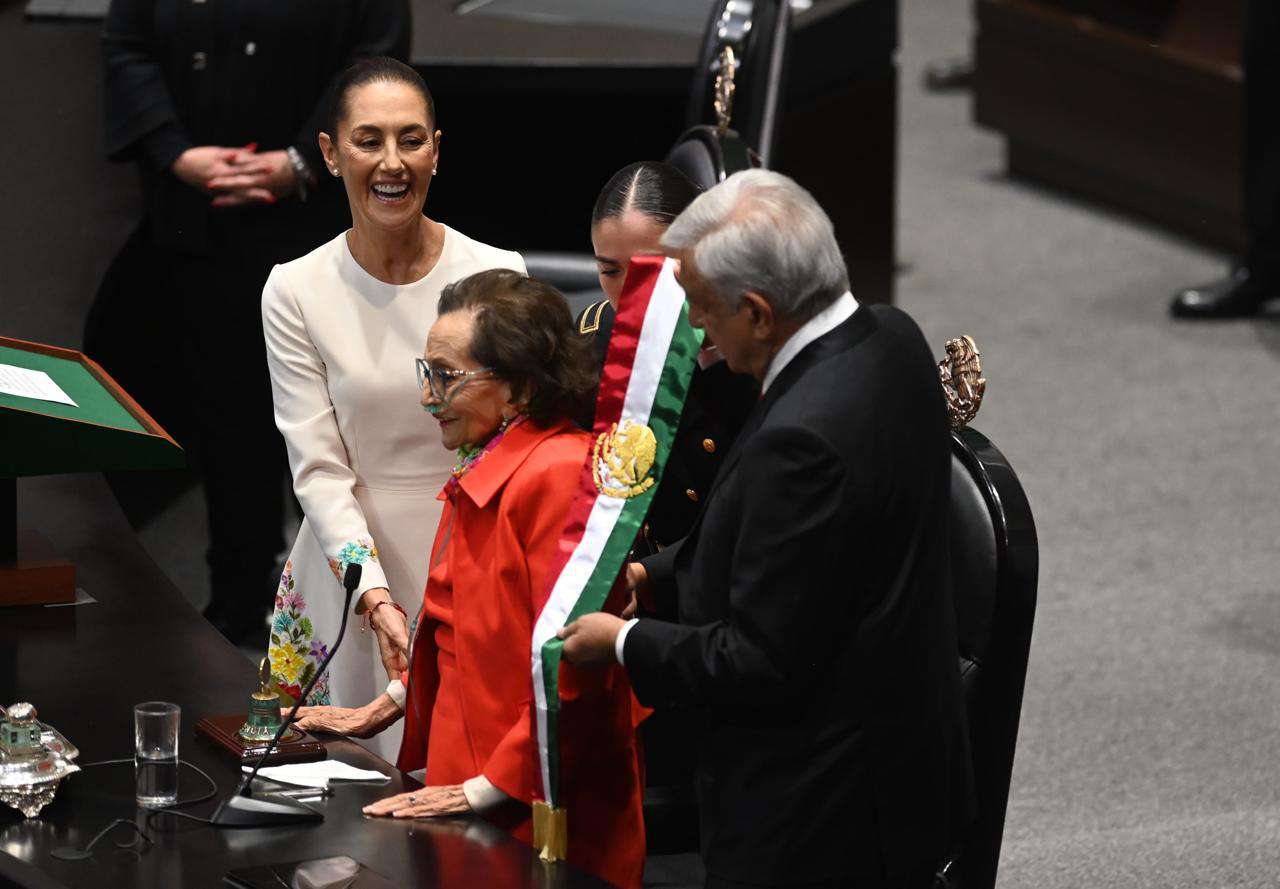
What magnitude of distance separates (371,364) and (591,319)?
32 cm

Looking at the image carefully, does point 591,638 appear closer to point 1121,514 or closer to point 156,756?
point 156,756

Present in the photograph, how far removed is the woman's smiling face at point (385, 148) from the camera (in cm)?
253

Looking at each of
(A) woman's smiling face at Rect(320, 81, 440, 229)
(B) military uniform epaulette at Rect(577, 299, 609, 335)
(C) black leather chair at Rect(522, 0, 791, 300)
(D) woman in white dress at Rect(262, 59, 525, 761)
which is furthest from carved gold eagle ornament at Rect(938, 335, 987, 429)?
(C) black leather chair at Rect(522, 0, 791, 300)

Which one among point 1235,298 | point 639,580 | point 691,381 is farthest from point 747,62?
point 1235,298

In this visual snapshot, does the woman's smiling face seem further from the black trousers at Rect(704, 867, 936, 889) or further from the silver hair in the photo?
the black trousers at Rect(704, 867, 936, 889)

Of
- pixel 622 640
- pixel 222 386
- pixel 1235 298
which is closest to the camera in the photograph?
pixel 622 640

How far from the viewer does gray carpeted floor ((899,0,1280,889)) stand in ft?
12.3

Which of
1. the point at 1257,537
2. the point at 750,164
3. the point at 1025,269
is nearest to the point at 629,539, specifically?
the point at 750,164

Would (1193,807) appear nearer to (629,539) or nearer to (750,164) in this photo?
(750,164)

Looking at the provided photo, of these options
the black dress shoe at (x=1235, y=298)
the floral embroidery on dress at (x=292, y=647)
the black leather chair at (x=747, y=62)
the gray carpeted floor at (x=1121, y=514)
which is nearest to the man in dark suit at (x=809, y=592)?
the floral embroidery on dress at (x=292, y=647)

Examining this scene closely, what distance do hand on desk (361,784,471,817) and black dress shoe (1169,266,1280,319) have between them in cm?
528

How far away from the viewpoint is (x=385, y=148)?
99.6 inches

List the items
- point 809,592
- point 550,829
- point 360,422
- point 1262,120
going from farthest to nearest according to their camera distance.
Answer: point 1262,120, point 360,422, point 550,829, point 809,592

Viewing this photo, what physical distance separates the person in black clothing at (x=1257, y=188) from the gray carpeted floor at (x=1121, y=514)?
0.10m
